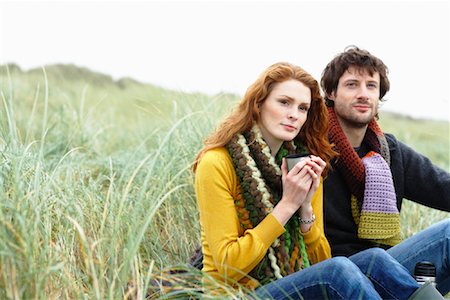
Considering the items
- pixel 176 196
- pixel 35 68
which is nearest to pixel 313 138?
pixel 176 196

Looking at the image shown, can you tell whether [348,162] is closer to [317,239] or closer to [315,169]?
[317,239]

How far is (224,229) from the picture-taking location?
2443 millimetres

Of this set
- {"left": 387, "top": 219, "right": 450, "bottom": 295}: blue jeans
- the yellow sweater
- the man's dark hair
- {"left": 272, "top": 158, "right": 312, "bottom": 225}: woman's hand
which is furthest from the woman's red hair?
{"left": 387, "top": 219, "right": 450, "bottom": 295}: blue jeans

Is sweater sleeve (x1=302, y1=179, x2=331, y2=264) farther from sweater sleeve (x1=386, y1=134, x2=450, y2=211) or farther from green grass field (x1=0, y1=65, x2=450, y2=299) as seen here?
sweater sleeve (x1=386, y1=134, x2=450, y2=211)

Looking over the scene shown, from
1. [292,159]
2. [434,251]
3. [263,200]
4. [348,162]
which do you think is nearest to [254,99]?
[292,159]

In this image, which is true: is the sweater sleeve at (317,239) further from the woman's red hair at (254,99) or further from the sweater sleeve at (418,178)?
the sweater sleeve at (418,178)

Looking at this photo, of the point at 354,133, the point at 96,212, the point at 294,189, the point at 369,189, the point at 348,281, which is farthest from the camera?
the point at 354,133

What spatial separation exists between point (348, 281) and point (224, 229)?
0.50m

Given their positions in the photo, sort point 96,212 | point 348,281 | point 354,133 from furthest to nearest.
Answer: point 354,133, point 96,212, point 348,281

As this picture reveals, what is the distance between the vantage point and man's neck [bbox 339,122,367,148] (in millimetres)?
3273

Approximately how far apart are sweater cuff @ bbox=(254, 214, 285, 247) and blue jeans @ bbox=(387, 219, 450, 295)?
794mm

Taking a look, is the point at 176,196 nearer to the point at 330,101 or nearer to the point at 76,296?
the point at 330,101

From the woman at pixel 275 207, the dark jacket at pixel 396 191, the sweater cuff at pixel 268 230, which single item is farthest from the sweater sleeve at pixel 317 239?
the dark jacket at pixel 396 191

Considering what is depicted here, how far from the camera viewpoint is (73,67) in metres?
17.5
